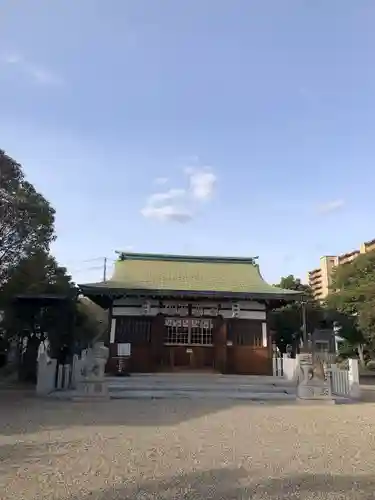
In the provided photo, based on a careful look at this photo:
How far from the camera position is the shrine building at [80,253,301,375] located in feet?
54.2

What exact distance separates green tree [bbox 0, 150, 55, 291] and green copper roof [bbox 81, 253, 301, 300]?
3367 millimetres

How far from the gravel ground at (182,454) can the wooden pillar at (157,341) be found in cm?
678

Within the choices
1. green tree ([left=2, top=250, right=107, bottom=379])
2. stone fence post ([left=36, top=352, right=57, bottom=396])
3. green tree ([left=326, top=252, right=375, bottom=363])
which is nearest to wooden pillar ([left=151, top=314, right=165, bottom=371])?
green tree ([left=2, top=250, right=107, bottom=379])

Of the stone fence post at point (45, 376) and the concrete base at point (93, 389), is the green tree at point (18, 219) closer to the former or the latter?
the stone fence post at point (45, 376)

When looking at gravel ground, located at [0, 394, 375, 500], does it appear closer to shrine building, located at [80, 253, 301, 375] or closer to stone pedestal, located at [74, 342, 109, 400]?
stone pedestal, located at [74, 342, 109, 400]

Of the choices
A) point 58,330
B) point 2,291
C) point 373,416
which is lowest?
point 373,416

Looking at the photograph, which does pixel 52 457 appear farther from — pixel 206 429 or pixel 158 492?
pixel 206 429

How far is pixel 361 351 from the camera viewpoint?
30938mm

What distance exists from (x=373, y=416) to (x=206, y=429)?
4245 millimetres

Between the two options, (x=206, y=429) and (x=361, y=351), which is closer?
(x=206, y=429)

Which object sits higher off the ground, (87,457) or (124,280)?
(124,280)

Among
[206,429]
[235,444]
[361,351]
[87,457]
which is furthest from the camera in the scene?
[361,351]

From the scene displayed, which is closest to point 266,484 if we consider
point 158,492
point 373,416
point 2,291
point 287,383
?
point 158,492

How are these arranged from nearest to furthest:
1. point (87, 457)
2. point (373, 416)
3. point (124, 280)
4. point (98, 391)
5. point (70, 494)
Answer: point (70, 494), point (87, 457), point (373, 416), point (98, 391), point (124, 280)
